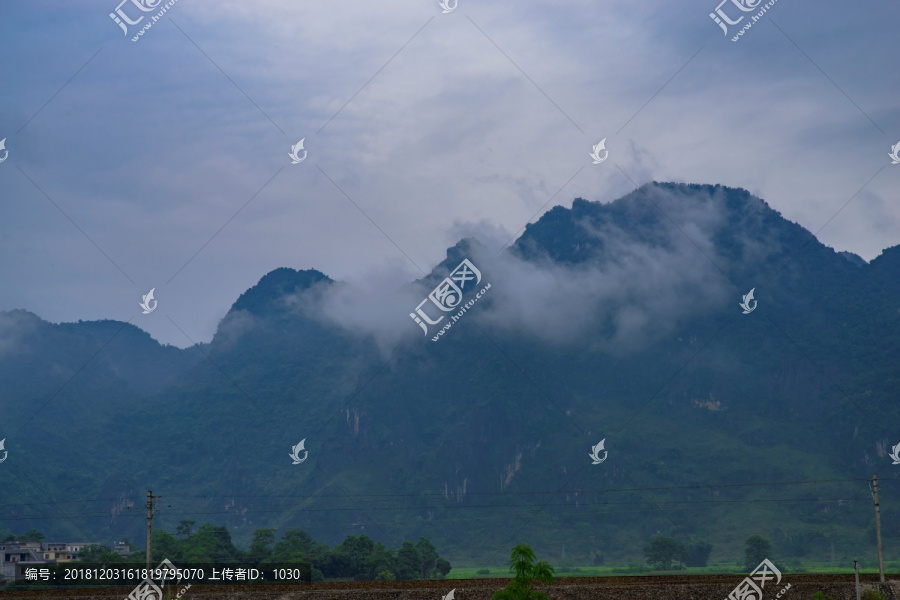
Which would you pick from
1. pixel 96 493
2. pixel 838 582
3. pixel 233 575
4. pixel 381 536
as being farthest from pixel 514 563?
pixel 96 493

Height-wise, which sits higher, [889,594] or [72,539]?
[72,539]

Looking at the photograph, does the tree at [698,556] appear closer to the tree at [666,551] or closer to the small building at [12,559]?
the tree at [666,551]

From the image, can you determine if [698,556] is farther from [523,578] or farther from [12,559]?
[523,578]

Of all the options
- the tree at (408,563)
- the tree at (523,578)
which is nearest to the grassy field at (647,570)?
the tree at (408,563)

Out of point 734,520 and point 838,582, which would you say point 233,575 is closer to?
point 838,582

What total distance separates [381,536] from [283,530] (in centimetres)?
2057

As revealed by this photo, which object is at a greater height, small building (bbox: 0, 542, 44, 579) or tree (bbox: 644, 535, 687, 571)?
tree (bbox: 644, 535, 687, 571)

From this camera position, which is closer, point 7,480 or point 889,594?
point 889,594

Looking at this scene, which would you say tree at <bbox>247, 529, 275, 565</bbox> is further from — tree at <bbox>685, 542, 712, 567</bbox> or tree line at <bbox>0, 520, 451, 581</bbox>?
tree at <bbox>685, 542, 712, 567</bbox>

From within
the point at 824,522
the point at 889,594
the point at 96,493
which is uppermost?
the point at 96,493

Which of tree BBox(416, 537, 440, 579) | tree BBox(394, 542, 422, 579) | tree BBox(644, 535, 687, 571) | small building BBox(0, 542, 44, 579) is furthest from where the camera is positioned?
tree BBox(644, 535, 687, 571)

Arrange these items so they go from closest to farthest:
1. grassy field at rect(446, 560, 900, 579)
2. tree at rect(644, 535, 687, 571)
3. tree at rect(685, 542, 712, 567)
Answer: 1. tree at rect(644, 535, 687, 571)
2. grassy field at rect(446, 560, 900, 579)
3. tree at rect(685, 542, 712, 567)

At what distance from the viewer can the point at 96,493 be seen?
640 feet

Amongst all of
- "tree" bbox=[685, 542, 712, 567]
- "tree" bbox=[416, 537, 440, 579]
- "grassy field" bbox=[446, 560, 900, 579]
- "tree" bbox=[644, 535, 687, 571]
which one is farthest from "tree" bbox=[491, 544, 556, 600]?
"tree" bbox=[685, 542, 712, 567]
